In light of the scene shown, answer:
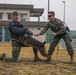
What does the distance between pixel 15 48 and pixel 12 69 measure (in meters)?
1.97

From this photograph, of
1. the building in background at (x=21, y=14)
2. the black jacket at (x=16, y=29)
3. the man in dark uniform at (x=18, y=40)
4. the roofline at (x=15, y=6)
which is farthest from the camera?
the roofline at (x=15, y=6)

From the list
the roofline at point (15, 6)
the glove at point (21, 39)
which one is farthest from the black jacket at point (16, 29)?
the roofline at point (15, 6)

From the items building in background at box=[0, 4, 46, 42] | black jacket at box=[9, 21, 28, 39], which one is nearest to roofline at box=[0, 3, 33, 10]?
building in background at box=[0, 4, 46, 42]

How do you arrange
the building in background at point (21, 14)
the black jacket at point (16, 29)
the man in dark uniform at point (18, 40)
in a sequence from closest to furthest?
the black jacket at point (16, 29)
the man in dark uniform at point (18, 40)
the building in background at point (21, 14)

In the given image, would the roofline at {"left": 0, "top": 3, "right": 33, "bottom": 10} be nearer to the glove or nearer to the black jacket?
the black jacket

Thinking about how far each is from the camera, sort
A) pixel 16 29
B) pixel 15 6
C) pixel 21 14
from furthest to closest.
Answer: pixel 21 14 → pixel 15 6 → pixel 16 29

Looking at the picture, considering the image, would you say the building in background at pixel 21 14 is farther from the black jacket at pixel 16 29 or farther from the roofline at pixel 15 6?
the black jacket at pixel 16 29

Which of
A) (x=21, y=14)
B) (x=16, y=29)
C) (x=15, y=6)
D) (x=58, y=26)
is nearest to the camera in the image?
(x=16, y=29)

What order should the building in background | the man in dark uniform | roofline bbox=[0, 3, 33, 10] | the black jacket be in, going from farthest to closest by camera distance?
roofline bbox=[0, 3, 33, 10], the building in background, the man in dark uniform, the black jacket

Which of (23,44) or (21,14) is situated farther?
(21,14)

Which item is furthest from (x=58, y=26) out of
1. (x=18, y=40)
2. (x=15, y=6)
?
(x=15, y=6)

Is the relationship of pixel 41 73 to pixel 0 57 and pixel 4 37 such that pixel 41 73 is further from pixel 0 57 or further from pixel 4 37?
pixel 4 37

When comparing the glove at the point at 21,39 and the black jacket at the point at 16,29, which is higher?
the black jacket at the point at 16,29

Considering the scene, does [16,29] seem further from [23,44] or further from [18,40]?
[23,44]
